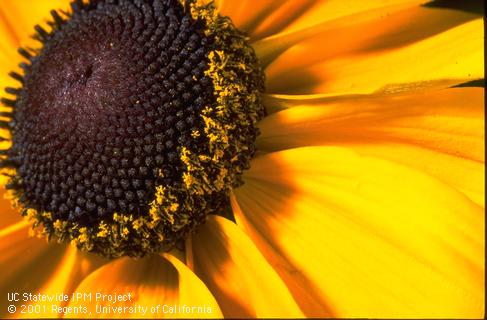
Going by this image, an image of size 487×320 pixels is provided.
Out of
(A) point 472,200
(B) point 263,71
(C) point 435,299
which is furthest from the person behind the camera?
(B) point 263,71

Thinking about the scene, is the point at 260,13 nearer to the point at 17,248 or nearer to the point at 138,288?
the point at 138,288

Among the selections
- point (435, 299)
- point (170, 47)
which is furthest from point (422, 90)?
point (170, 47)

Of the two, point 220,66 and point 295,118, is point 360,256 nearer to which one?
point 295,118

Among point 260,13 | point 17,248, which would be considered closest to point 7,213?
point 17,248

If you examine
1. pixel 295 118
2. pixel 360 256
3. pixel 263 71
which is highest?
pixel 263 71

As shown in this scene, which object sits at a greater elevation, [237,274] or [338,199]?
[338,199]

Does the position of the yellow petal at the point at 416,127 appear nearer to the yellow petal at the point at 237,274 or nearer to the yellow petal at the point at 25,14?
the yellow petal at the point at 237,274
